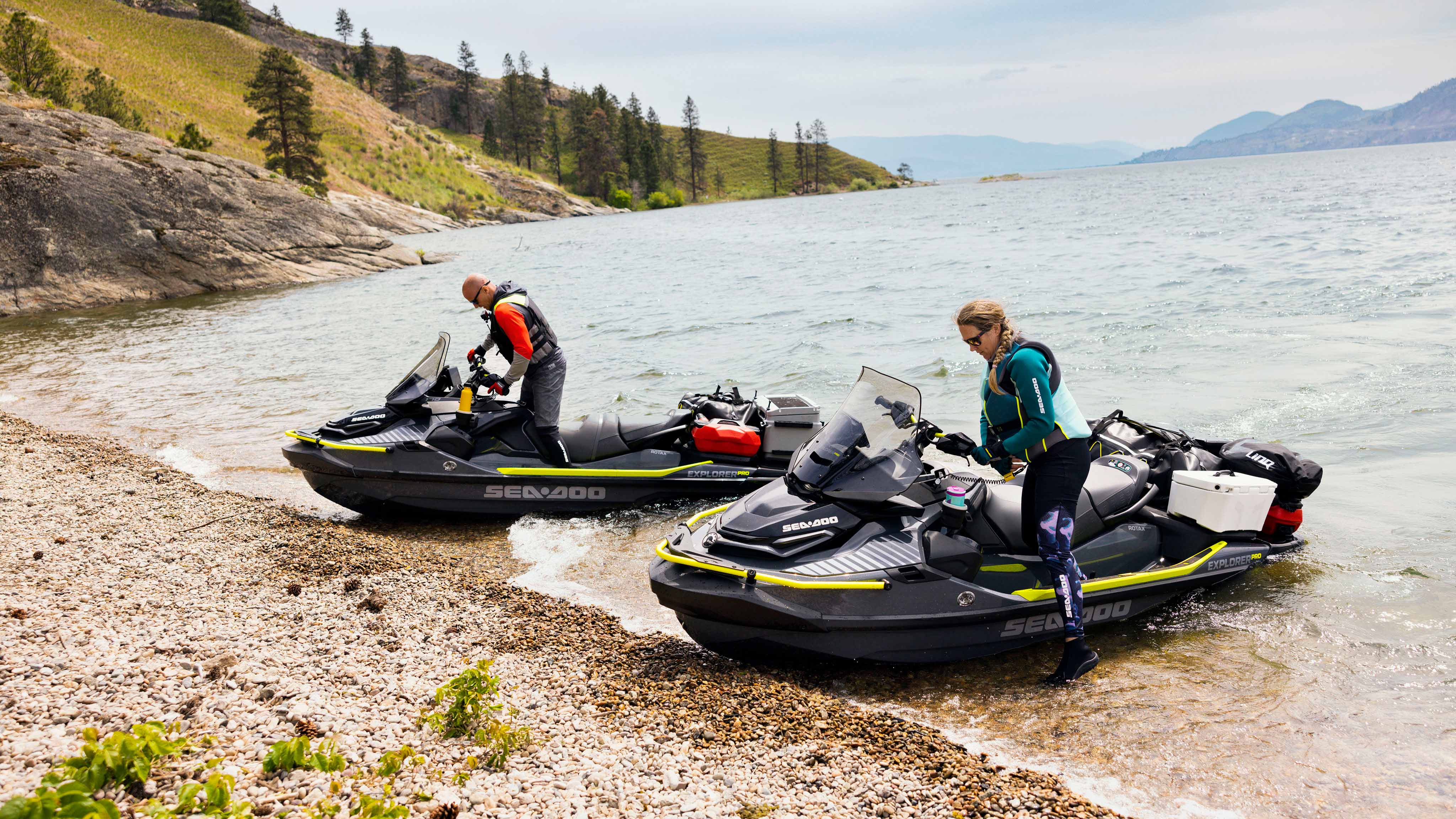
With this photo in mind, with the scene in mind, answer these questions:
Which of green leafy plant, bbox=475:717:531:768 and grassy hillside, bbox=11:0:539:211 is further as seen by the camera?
grassy hillside, bbox=11:0:539:211

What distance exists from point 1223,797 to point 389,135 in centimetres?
9554

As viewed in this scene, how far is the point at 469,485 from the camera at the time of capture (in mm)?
8641

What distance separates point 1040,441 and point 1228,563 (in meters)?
2.14

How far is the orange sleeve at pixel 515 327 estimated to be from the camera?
8.40 m

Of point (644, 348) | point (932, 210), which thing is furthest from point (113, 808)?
point (932, 210)

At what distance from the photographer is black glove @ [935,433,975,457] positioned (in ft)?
18.2

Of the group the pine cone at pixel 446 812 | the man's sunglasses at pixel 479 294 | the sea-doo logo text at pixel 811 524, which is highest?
the man's sunglasses at pixel 479 294

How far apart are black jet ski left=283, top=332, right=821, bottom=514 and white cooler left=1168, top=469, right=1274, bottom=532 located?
345 cm

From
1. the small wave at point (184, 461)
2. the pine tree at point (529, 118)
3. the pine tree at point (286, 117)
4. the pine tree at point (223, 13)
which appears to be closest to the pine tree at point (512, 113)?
the pine tree at point (529, 118)

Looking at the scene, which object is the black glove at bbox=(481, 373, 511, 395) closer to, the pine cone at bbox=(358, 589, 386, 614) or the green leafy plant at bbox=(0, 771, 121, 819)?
the pine cone at bbox=(358, 589, 386, 614)

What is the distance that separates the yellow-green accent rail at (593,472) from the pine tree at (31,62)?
1782 inches

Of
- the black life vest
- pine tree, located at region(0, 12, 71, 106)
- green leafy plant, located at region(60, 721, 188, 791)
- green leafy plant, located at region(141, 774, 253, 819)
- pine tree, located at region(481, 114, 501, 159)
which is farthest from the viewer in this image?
pine tree, located at region(481, 114, 501, 159)

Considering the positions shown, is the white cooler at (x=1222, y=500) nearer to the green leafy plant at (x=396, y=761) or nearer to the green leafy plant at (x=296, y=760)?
the green leafy plant at (x=396, y=761)

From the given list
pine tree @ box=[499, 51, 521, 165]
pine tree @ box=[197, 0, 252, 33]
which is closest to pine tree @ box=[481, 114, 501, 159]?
pine tree @ box=[499, 51, 521, 165]
